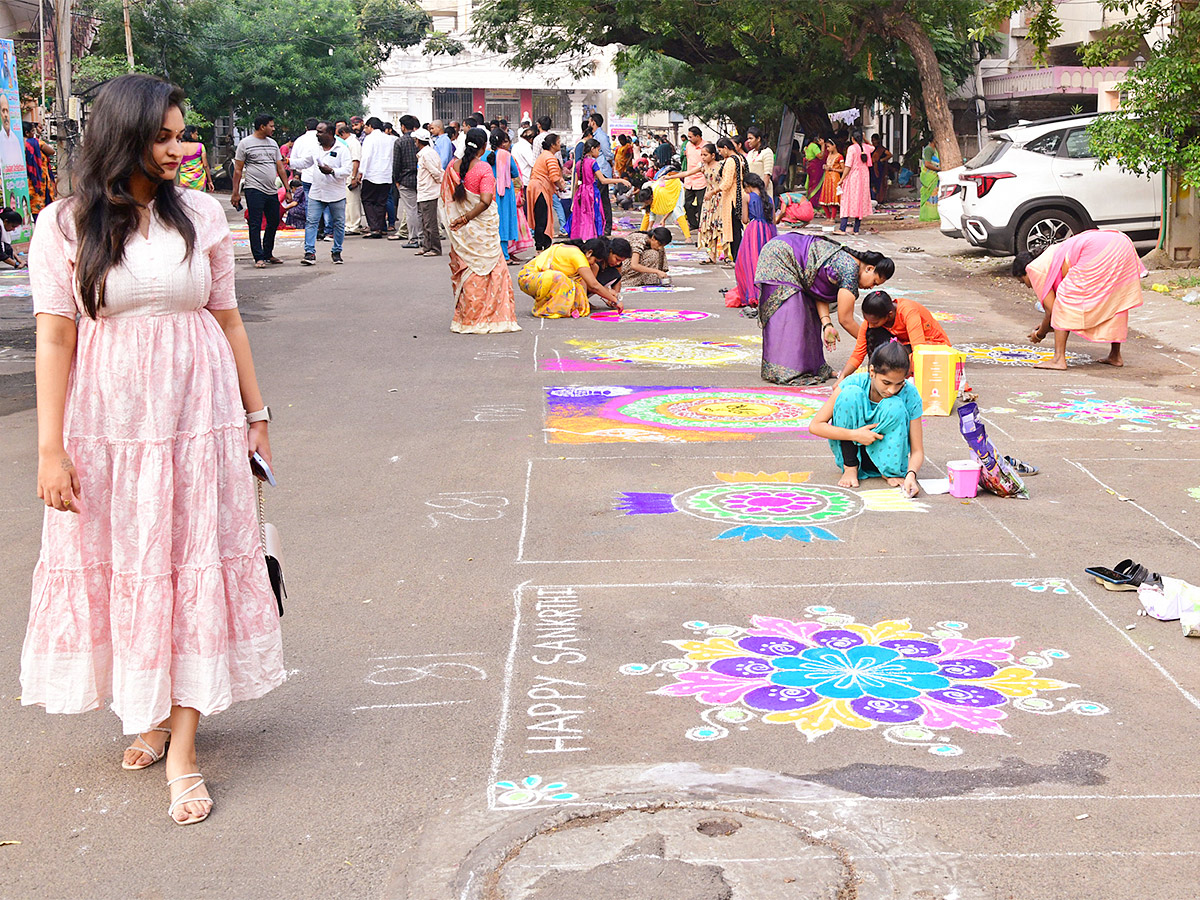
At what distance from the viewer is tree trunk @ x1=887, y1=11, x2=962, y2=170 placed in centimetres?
1970

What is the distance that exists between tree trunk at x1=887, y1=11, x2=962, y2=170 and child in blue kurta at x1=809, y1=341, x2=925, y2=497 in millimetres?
14707

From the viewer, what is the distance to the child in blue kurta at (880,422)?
5.89 meters

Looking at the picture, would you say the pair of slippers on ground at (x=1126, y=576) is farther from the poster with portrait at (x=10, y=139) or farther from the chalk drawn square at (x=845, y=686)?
the poster with portrait at (x=10, y=139)

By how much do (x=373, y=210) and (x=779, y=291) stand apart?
41.0 feet

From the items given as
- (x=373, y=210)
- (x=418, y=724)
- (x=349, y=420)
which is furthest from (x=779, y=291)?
(x=373, y=210)

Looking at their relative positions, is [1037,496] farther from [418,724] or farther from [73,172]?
[73,172]

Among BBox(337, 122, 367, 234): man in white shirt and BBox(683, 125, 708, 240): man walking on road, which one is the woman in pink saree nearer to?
BBox(683, 125, 708, 240): man walking on road

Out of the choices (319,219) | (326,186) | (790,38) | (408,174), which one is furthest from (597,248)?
(790,38)

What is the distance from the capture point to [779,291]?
8.38m

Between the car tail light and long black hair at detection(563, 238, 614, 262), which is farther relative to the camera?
the car tail light

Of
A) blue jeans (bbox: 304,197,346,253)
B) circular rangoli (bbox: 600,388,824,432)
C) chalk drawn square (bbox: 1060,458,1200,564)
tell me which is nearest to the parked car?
blue jeans (bbox: 304,197,346,253)

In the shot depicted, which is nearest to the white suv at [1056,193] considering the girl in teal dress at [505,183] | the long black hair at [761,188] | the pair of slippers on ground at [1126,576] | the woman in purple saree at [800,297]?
the long black hair at [761,188]

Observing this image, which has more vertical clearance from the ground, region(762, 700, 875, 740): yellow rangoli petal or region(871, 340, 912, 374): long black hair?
region(871, 340, 912, 374): long black hair

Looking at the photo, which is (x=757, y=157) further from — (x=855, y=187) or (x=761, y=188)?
(x=761, y=188)
